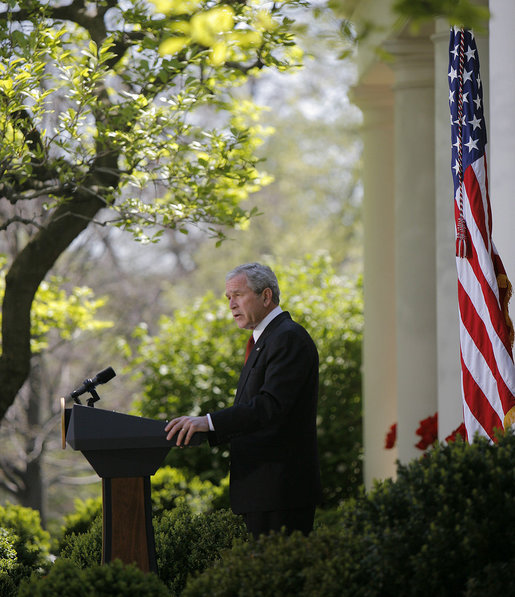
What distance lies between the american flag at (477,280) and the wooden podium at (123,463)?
75.7 inches

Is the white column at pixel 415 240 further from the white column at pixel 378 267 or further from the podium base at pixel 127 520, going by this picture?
the podium base at pixel 127 520

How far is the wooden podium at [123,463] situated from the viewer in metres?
4.52

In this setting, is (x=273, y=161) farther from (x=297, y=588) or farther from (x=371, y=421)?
(x=297, y=588)

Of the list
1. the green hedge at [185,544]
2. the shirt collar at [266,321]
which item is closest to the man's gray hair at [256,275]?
the shirt collar at [266,321]

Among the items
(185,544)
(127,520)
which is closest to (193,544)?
(185,544)

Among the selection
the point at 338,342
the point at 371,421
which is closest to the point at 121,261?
the point at 338,342

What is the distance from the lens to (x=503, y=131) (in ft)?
18.6

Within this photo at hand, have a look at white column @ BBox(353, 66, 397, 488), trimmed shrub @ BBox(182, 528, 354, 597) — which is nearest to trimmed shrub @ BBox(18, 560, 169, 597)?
trimmed shrub @ BBox(182, 528, 354, 597)

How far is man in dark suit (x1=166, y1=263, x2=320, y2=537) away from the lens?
494 centimetres

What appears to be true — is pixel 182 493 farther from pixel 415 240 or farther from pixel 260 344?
pixel 260 344

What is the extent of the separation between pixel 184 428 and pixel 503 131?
→ 282 centimetres

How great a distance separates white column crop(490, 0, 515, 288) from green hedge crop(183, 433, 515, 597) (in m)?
1.87

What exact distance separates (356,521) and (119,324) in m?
18.2

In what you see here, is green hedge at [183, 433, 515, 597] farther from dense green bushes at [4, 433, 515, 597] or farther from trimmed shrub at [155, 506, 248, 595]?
trimmed shrub at [155, 506, 248, 595]
